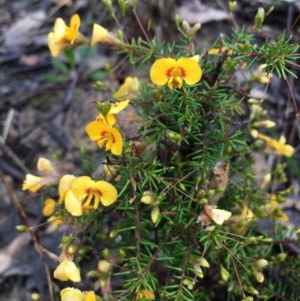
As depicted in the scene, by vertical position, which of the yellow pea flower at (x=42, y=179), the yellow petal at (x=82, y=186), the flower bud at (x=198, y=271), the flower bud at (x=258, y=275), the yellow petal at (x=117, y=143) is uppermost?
the yellow petal at (x=117, y=143)

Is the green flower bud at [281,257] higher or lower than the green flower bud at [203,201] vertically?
lower

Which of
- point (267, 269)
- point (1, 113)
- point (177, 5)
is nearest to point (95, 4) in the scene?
point (177, 5)

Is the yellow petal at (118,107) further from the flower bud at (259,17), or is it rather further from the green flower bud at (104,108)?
the flower bud at (259,17)

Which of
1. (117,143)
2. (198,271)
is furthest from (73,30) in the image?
(198,271)

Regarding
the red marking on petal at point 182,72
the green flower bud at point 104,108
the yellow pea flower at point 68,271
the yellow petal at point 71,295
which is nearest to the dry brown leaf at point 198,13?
the red marking on petal at point 182,72

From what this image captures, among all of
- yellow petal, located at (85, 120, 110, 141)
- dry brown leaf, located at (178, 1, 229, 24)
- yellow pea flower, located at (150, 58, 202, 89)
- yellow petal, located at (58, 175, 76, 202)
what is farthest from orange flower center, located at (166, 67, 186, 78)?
dry brown leaf, located at (178, 1, 229, 24)

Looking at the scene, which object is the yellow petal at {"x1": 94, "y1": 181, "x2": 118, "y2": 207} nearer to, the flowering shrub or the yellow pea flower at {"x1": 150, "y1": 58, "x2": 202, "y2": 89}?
the flowering shrub
